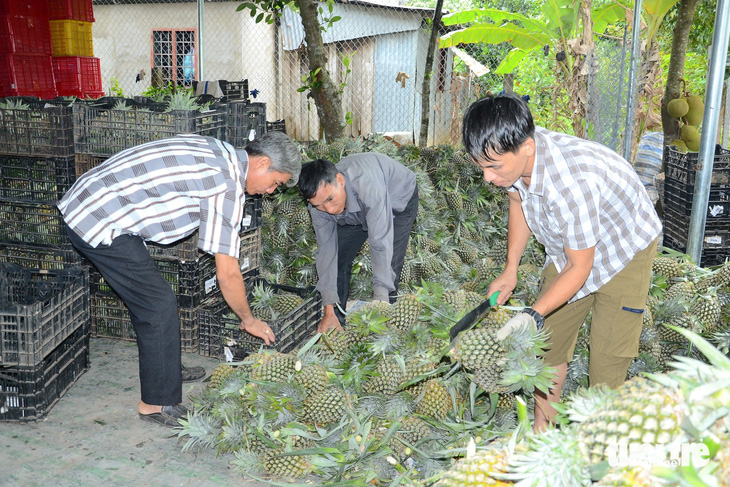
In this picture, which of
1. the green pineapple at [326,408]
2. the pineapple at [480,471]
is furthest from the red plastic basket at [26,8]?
the pineapple at [480,471]

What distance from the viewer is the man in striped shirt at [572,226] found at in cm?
243

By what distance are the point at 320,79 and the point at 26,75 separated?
4.00 m

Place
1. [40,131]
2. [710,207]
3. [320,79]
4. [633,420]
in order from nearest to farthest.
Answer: [633,420] → [40,131] → [710,207] → [320,79]

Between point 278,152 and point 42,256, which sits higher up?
point 278,152

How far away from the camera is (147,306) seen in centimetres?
349

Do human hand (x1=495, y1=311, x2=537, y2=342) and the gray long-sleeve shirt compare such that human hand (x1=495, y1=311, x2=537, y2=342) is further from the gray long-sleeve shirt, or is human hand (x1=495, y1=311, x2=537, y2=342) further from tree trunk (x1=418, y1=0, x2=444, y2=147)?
tree trunk (x1=418, y1=0, x2=444, y2=147)

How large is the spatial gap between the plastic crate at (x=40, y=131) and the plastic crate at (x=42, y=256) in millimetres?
694

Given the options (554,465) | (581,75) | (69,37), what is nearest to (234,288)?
(554,465)

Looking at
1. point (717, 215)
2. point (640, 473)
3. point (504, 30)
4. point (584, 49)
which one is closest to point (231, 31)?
point (504, 30)

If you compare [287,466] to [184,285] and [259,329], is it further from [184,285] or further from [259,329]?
[184,285]

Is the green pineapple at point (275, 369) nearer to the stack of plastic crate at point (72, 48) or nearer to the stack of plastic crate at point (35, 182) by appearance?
the stack of plastic crate at point (35, 182)

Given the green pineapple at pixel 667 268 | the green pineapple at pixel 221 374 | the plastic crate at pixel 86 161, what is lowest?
the green pineapple at pixel 221 374

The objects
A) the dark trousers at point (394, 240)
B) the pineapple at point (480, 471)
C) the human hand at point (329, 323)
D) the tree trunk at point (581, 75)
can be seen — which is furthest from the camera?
the tree trunk at point (581, 75)

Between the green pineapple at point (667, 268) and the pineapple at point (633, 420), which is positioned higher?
the pineapple at point (633, 420)
